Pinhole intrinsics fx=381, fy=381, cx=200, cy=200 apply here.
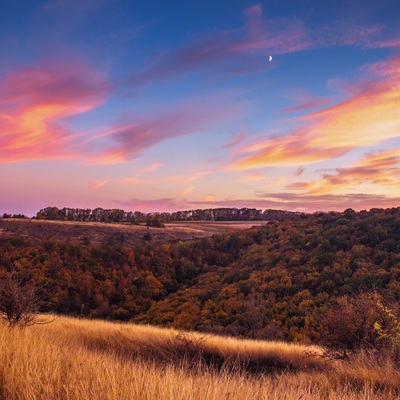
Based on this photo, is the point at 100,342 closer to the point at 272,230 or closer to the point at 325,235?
the point at 325,235

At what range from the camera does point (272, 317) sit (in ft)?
96.7

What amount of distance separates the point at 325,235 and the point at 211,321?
74.9 feet

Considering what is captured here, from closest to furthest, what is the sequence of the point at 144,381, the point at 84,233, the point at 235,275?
the point at 144,381 → the point at 235,275 → the point at 84,233

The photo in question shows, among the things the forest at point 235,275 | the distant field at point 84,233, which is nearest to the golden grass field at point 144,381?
the forest at point 235,275

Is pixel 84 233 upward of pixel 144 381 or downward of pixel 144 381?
downward

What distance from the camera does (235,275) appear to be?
Result: 147 ft

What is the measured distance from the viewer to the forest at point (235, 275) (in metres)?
28.8

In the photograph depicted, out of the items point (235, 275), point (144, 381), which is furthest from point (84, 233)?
point (144, 381)

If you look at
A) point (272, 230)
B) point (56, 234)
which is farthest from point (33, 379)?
point (56, 234)

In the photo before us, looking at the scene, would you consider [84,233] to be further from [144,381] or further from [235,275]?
[144,381]

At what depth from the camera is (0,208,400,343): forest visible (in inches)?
1134

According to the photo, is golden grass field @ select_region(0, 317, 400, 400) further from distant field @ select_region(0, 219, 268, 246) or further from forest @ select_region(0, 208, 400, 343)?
distant field @ select_region(0, 219, 268, 246)

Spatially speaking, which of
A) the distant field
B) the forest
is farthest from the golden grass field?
the distant field

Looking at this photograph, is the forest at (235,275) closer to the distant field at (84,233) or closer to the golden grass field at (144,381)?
the distant field at (84,233)
